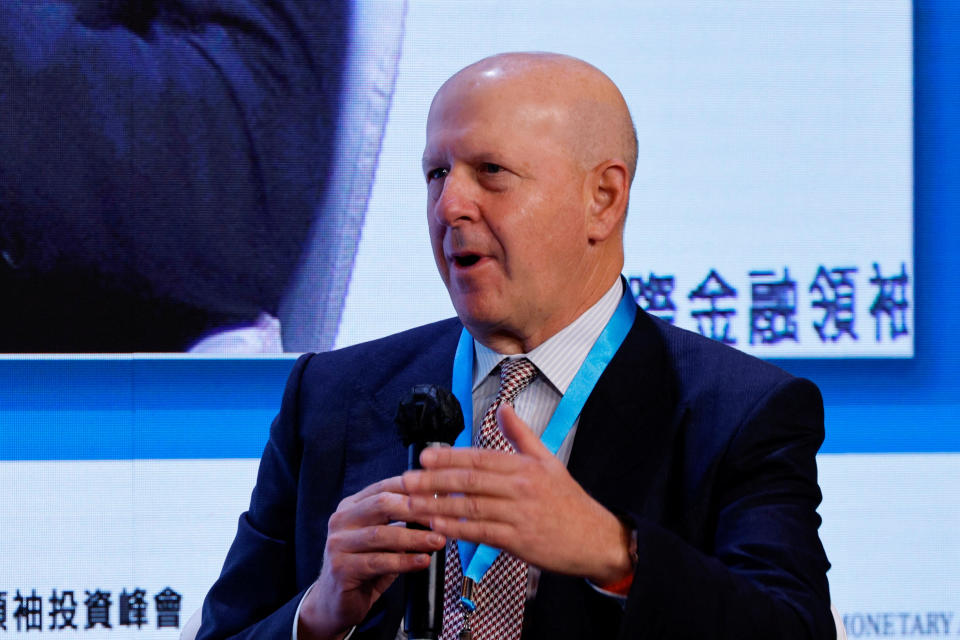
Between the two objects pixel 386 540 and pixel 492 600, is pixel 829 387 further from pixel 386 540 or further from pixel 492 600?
pixel 386 540

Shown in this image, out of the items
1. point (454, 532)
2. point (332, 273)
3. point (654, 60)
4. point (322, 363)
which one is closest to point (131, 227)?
point (332, 273)

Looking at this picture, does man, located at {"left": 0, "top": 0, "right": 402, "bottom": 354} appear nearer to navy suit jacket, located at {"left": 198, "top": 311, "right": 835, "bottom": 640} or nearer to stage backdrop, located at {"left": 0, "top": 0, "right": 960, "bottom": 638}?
stage backdrop, located at {"left": 0, "top": 0, "right": 960, "bottom": 638}

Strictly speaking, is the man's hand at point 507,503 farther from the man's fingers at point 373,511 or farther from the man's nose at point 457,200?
the man's nose at point 457,200

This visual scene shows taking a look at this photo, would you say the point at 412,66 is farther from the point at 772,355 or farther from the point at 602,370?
the point at 602,370

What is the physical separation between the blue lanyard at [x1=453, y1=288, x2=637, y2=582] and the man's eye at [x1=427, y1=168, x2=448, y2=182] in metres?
0.28

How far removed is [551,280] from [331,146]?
56.3 inches

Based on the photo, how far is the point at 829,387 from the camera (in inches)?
121

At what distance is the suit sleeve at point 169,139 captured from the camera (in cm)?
288

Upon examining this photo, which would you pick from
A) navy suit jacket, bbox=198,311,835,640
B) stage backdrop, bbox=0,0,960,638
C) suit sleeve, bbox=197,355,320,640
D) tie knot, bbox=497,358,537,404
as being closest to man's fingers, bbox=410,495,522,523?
navy suit jacket, bbox=198,311,835,640

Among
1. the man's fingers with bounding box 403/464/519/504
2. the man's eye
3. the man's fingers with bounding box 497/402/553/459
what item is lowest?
the man's fingers with bounding box 403/464/519/504

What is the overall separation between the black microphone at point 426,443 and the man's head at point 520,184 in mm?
405

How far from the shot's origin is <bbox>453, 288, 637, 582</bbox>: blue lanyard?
1538 millimetres

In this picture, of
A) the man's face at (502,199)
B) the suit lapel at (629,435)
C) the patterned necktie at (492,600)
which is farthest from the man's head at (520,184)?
the patterned necktie at (492,600)

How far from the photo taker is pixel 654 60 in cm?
302
